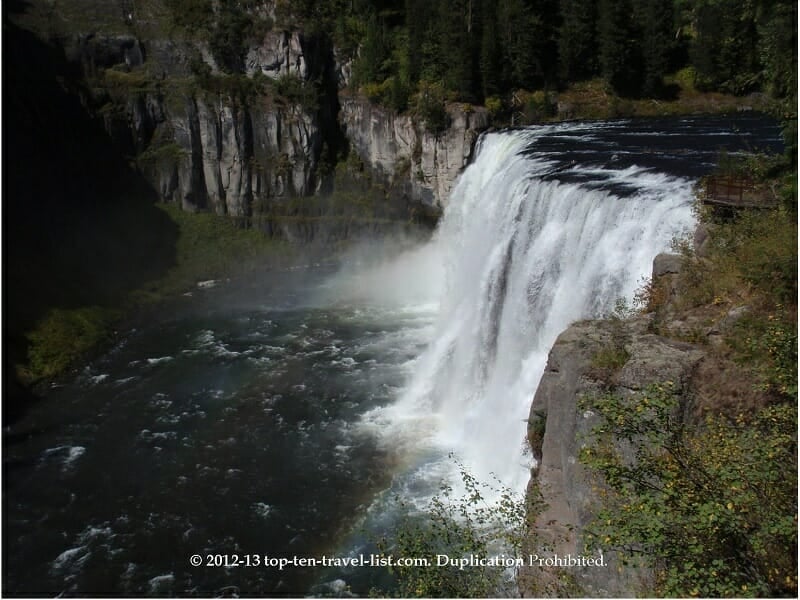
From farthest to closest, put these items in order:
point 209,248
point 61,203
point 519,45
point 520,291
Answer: point 519,45, point 209,248, point 61,203, point 520,291

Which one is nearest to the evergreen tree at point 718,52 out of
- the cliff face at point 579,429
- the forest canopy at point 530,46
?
the forest canopy at point 530,46

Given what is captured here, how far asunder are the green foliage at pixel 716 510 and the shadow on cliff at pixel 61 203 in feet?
111

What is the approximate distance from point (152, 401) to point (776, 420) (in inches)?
1005

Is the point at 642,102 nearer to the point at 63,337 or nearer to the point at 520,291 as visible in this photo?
the point at 520,291

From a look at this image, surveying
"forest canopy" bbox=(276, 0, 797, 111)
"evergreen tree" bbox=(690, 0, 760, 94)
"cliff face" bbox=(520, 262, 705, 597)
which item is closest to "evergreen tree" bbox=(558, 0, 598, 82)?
"forest canopy" bbox=(276, 0, 797, 111)

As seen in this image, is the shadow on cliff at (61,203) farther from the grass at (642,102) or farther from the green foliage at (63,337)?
the grass at (642,102)

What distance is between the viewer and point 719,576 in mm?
8555

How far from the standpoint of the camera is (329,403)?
2714cm

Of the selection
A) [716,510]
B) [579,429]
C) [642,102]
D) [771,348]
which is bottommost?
[579,429]

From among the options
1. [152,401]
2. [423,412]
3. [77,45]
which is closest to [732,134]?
[423,412]

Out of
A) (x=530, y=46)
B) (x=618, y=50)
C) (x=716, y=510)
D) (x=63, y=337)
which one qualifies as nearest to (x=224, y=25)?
(x=530, y=46)

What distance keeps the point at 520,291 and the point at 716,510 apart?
15805mm

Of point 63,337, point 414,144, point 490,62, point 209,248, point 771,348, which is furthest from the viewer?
point 209,248

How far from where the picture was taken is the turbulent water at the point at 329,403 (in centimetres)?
1914
